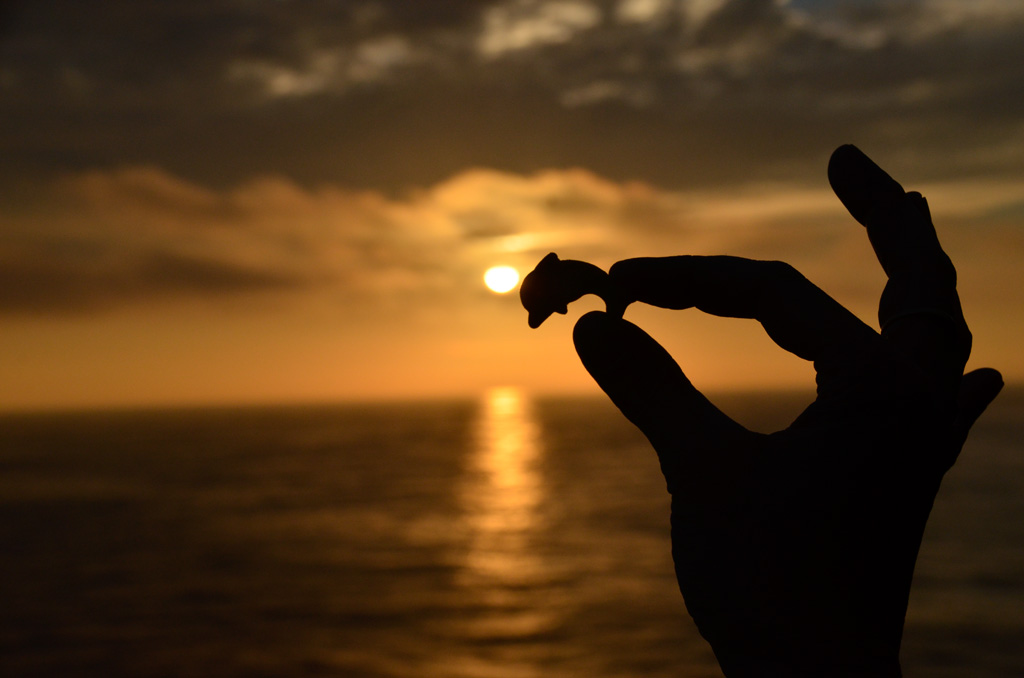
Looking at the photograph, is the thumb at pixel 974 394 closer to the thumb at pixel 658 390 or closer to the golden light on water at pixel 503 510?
the thumb at pixel 658 390

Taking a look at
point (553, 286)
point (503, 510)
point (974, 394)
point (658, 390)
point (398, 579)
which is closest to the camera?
point (553, 286)

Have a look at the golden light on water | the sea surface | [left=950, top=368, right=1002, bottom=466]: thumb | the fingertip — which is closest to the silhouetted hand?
[left=950, top=368, right=1002, bottom=466]: thumb

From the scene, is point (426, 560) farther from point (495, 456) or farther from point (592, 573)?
point (495, 456)

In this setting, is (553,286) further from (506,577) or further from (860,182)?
(506,577)

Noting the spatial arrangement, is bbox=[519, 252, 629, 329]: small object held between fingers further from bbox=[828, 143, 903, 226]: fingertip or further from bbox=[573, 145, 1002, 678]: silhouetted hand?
bbox=[828, 143, 903, 226]: fingertip

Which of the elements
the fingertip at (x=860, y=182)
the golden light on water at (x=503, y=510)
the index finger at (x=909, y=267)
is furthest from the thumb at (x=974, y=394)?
the golden light on water at (x=503, y=510)

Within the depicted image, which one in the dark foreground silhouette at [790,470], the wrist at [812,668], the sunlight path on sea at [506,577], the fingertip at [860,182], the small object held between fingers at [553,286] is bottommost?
the sunlight path on sea at [506,577]

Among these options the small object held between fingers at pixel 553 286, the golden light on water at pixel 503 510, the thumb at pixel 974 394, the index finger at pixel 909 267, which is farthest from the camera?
the golden light on water at pixel 503 510

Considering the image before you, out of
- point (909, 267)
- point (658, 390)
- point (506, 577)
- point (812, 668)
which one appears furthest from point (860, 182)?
point (506, 577)
